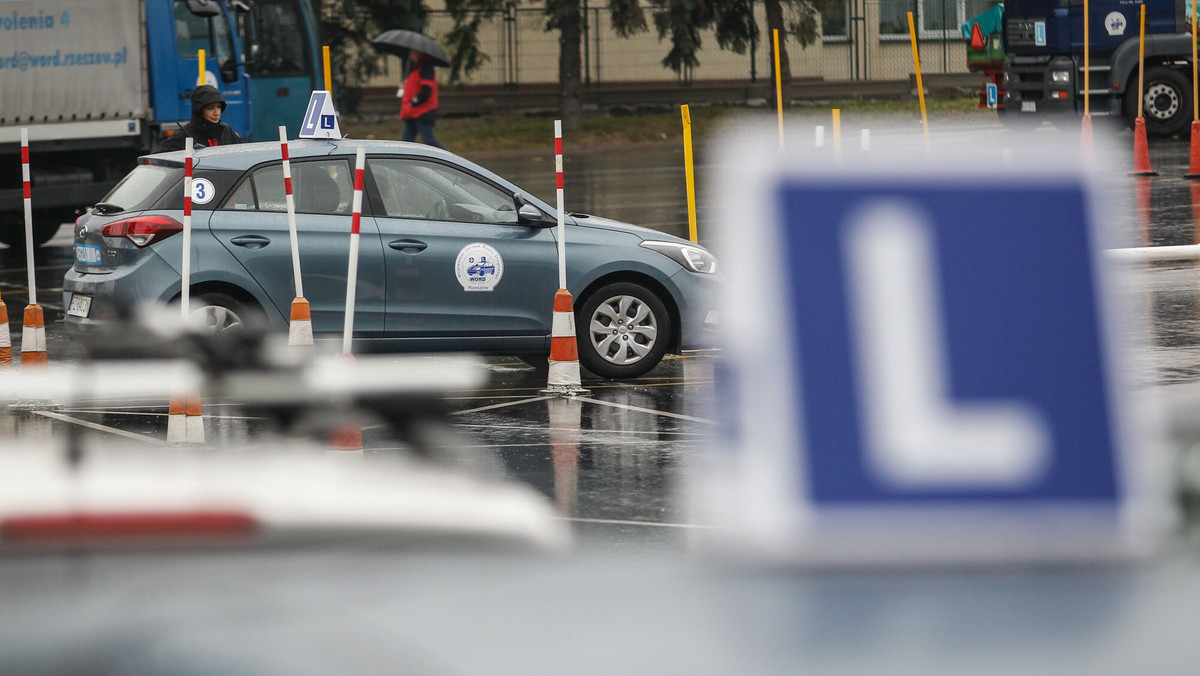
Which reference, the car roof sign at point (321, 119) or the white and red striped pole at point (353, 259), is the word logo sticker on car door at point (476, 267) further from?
the white and red striped pole at point (353, 259)

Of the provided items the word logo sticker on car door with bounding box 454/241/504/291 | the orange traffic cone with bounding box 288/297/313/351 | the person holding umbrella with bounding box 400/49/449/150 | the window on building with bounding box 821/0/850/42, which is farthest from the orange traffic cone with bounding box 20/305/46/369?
the window on building with bounding box 821/0/850/42

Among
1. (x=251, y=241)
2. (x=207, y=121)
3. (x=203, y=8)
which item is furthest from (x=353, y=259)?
(x=203, y=8)

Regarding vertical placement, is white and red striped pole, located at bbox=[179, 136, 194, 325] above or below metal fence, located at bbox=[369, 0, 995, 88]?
below

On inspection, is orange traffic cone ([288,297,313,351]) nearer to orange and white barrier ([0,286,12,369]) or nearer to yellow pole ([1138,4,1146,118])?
orange and white barrier ([0,286,12,369])

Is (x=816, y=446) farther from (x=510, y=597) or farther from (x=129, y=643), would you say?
(x=129, y=643)

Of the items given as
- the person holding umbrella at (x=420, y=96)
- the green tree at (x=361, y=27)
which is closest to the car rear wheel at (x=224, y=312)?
the person holding umbrella at (x=420, y=96)

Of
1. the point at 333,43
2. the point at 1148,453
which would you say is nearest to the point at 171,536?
the point at 1148,453

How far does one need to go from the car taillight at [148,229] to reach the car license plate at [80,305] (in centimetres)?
47

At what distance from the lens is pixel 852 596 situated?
1907mm

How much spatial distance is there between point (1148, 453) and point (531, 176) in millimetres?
22449

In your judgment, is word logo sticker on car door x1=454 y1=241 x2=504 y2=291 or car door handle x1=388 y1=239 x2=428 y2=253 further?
word logo sticker on car door x1=454 y1=241 x2=504 y2=291

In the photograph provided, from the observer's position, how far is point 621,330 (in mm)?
9492

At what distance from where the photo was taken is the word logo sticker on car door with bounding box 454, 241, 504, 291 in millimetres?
9250

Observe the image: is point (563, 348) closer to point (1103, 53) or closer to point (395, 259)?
point (395, 259)
